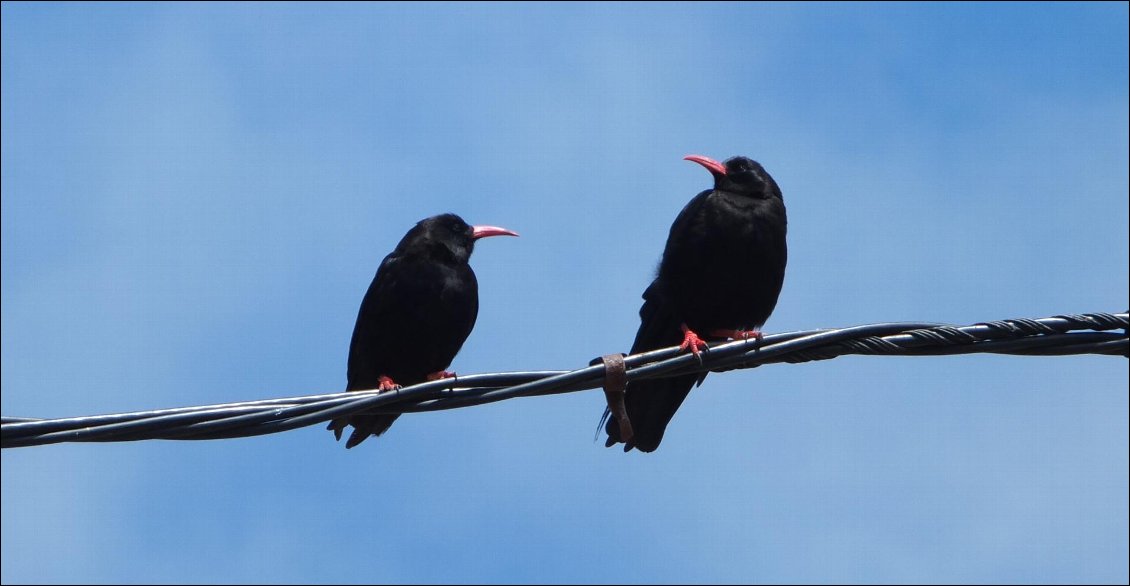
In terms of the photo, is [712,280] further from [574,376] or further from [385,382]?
[574,376]

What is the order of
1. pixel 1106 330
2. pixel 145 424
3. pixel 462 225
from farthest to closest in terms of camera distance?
pixel 462 225 → pixel 1106 330 → pixel 145 424

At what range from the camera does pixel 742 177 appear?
8.01 m

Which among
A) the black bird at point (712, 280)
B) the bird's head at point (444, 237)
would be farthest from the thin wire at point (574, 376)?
the bird's head at point (444, 237)

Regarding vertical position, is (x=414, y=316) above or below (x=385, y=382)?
above

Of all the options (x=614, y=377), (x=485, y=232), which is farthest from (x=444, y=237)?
(x=614, y=377)

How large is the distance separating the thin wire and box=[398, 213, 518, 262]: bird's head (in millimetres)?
3132

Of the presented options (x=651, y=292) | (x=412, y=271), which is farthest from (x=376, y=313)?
(x=651, y=292)

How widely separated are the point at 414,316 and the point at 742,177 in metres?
2.01

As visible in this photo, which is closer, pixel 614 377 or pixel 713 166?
pixel 614 377

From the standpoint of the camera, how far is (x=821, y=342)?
15.3ft

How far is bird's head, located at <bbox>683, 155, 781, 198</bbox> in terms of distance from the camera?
7934 mm

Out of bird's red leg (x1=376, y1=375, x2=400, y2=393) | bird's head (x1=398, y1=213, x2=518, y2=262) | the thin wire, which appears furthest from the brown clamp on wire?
bird's head (x1=398, y1=213, x2=518, y2=262)

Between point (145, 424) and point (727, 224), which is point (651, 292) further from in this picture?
point (145, 424)

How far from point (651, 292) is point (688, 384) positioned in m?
0.58
